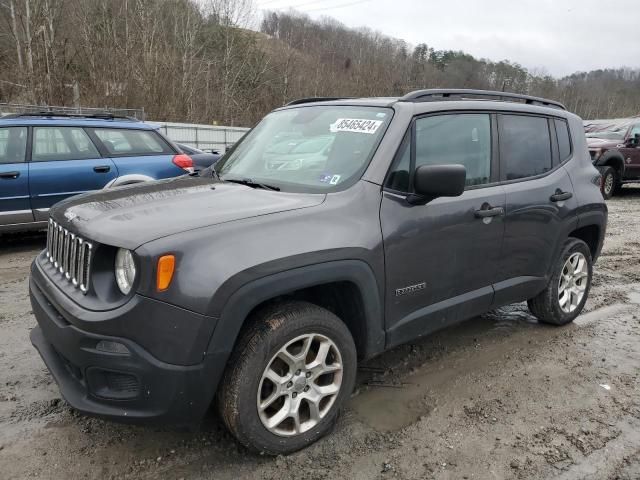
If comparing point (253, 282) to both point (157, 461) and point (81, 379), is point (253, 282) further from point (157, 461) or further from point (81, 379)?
point (157, 461)

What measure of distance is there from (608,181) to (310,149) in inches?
489

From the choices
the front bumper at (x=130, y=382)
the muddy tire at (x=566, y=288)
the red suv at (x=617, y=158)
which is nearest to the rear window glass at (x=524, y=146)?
the muddy tire at (x=566, y=288)

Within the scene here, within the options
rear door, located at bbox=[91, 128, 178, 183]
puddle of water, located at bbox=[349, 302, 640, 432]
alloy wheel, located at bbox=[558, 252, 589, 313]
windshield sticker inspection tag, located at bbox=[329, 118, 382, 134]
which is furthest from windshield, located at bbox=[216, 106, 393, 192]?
rear door, located at bbox=[91, 128, 178, 183]

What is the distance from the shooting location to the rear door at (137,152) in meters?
6.90

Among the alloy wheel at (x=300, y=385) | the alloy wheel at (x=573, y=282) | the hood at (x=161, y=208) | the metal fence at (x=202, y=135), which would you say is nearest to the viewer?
the hood at (x=161, y=208)

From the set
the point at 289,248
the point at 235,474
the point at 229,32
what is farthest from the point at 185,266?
the point at 229,32

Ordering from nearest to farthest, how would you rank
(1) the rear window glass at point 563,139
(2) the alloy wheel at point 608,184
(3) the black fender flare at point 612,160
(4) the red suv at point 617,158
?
1. (1) the rear window glass at point 563,139
2. (3) the black fender flare at point 612,160
3. (4) the red suv at point 617,158
4. (2) the alloy wheel at point 608,184

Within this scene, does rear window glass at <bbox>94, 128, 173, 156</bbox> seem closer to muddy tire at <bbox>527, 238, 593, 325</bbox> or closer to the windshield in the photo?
the windshield

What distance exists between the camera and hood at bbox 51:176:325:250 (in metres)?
2.35

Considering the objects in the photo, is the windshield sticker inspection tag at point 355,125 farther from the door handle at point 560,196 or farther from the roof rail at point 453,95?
→ the door handle at point 560,196

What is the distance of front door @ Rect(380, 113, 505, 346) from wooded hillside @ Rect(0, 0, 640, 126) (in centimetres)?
505

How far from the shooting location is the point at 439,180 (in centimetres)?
282

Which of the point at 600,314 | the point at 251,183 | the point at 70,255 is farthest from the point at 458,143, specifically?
the point at 600,314

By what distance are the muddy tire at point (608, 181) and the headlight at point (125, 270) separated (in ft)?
43.0
